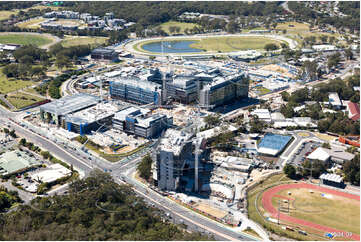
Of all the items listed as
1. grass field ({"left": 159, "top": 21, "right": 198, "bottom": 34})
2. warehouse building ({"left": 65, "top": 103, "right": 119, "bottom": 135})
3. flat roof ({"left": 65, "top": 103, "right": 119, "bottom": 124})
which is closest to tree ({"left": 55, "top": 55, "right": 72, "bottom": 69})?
flat roof ({"left": 65, "top": 103, "right": 119, "bottom": 124})

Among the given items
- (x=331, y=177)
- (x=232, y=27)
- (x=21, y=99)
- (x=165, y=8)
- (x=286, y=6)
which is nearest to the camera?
(x=331, y=177)

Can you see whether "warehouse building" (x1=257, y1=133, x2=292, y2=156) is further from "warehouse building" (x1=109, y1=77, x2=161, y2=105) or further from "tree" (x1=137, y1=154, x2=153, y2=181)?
"warehouse building" (x1=109, y1=77, x2=161, y2=105)

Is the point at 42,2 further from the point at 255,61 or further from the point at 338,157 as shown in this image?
the point at 338,157

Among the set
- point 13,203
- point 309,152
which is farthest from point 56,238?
point 309,152

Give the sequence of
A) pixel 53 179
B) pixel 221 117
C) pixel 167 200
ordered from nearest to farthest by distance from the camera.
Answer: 1. pixel 167 200
2. pixel 53 179
3. pixel 221 117

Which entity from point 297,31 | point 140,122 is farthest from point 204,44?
point 140,122

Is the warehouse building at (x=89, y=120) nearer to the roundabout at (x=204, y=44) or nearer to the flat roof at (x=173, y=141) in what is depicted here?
the flat roof at (x=173, y=141)

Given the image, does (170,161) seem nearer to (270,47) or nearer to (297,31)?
(270,47)
